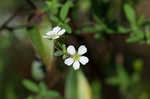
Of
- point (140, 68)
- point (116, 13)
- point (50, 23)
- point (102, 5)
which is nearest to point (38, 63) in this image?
point (50, 23)

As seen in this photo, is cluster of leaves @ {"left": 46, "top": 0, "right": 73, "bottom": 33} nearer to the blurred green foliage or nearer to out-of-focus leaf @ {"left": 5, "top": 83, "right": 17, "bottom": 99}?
the blurred green foliage

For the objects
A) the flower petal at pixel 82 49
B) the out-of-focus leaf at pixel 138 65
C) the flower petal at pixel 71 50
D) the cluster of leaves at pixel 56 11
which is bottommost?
the flower petal at pixel 71 50

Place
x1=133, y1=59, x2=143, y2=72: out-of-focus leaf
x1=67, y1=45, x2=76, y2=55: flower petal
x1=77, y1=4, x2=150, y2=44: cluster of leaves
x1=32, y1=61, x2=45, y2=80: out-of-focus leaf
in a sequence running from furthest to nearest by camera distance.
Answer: x1=133, y1=59, x2=143, y2=72: out-of-focus leaf < x1=32, y1=61, x2=45, y2=80: out-of-focus leaf < x1=77, y1=4, x2=150, y2=44: cluster of leaves < x1=67, y1=45, x2=76, y2=55: flower petal

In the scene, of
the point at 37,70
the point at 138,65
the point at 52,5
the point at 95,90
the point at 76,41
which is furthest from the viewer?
the point at 138,65

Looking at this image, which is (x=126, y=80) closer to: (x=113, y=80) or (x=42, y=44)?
(x=113, y=80)

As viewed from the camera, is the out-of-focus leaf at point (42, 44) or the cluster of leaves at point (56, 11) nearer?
the cluster of leaves at point (56, 11)

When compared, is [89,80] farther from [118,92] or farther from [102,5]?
[102,5]

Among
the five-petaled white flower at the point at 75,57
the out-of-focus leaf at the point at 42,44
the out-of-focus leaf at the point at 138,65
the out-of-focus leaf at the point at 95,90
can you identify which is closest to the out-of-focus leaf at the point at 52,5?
the out-of-focus leaf at the point at 42,44

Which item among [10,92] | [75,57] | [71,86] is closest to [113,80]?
[71,86]

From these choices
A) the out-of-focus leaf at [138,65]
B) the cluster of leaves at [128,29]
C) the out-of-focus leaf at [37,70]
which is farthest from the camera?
the out-of-focus leaf at [138,65]

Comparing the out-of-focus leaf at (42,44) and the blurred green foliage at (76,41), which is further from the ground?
the blurred green foliage at (76,41)

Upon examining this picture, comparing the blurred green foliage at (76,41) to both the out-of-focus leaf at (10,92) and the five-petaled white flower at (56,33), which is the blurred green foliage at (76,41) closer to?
the out-of-focus leaf at (10,92)

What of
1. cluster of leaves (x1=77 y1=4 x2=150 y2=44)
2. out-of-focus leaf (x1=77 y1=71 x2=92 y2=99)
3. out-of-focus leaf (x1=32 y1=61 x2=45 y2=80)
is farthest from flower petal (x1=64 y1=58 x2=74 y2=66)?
out-of-focus leaf (x1=77 y1=71 x2=92 y2=99)
